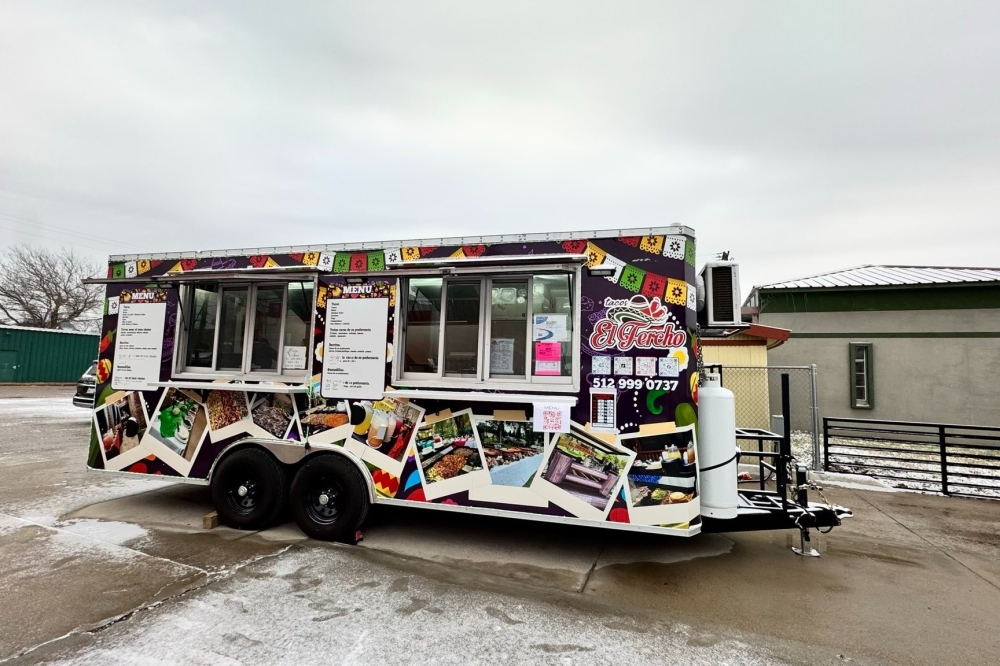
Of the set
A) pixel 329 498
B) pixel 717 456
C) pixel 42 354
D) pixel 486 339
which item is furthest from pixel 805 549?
pixel 42 354

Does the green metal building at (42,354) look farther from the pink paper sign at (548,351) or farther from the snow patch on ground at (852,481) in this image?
the snow patch on ground at (852,481)

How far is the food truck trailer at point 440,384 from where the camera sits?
392 centimetres

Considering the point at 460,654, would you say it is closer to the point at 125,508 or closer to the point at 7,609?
the point at 7,609

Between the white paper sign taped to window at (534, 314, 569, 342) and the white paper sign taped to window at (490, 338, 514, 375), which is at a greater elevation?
the white paper sign taped to window at (534, 314, 569, 342)

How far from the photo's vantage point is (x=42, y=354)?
885 inches

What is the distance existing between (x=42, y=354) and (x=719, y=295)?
29550mm

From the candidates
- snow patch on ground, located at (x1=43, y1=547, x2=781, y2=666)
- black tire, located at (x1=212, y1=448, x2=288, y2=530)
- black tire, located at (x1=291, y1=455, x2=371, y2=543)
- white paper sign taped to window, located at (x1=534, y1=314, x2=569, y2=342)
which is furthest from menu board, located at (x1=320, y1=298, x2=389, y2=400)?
snow patch on ground, located at (x1=43, y1=547, x2=781, y2=666)

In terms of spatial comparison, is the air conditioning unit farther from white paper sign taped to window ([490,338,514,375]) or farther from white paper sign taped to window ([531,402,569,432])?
white paper sign taped to window ([490,338,514,375])

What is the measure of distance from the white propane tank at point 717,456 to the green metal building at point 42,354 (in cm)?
2866

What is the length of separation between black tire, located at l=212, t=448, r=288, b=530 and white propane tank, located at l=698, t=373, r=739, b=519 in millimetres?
3876

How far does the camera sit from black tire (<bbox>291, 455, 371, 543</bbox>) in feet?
14.5

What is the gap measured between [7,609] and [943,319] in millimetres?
17508

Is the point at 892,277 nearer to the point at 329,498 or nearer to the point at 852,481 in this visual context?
the point at 852,481

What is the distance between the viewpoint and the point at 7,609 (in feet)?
10.5
